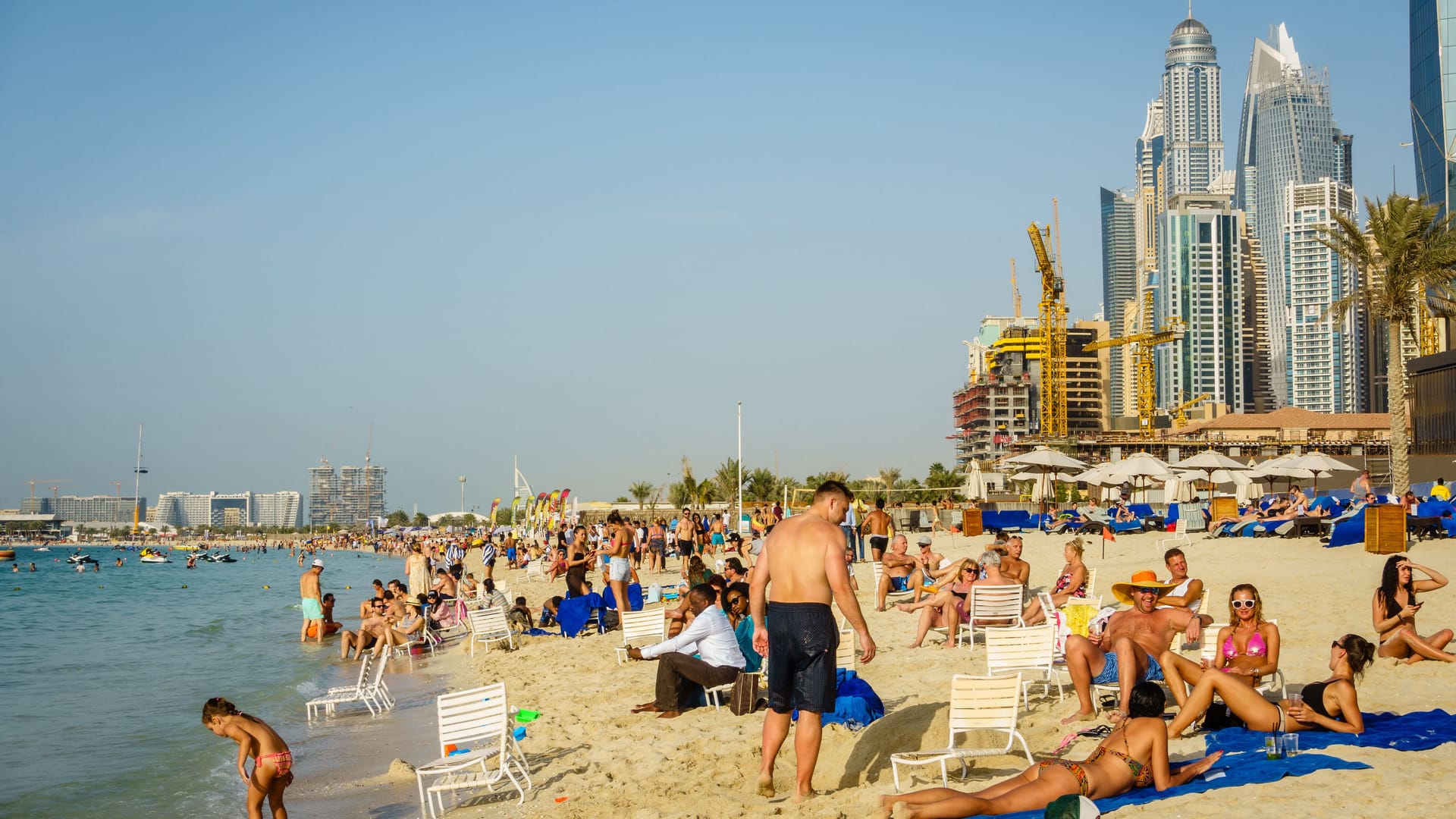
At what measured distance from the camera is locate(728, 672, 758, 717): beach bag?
7.67 m

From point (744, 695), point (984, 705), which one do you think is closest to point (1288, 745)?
point (984, 705)

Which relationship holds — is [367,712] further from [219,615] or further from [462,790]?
[219,615]

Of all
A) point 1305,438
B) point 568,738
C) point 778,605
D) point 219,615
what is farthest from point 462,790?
point 1305,438

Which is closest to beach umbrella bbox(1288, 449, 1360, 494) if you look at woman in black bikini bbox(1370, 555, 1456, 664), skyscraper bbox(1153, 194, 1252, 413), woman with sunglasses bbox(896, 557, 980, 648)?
woman with sunglasses bbox(896, 557, 980, 648)

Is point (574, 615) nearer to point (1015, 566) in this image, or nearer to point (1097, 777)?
point (1015, 566)

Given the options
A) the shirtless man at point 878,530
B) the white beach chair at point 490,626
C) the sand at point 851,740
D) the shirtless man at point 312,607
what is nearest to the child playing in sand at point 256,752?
the sand at point 851,740

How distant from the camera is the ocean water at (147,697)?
28.1 feet

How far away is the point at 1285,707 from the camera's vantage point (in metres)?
6.11

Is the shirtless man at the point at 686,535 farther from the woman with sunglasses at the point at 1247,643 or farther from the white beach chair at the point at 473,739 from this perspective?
the woman with sunglasses at the point at 1247,643

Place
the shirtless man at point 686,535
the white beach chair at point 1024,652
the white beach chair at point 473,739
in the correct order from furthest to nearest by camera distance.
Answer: the shirtless man at point 686,535 < the white beach chair at point 1024,652 < the white beach chair at point 473,739

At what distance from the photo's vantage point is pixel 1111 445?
105m

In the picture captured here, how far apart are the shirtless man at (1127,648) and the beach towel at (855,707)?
4.00 feet

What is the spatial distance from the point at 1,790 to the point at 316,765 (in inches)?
107

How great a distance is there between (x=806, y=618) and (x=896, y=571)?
9.08 m
